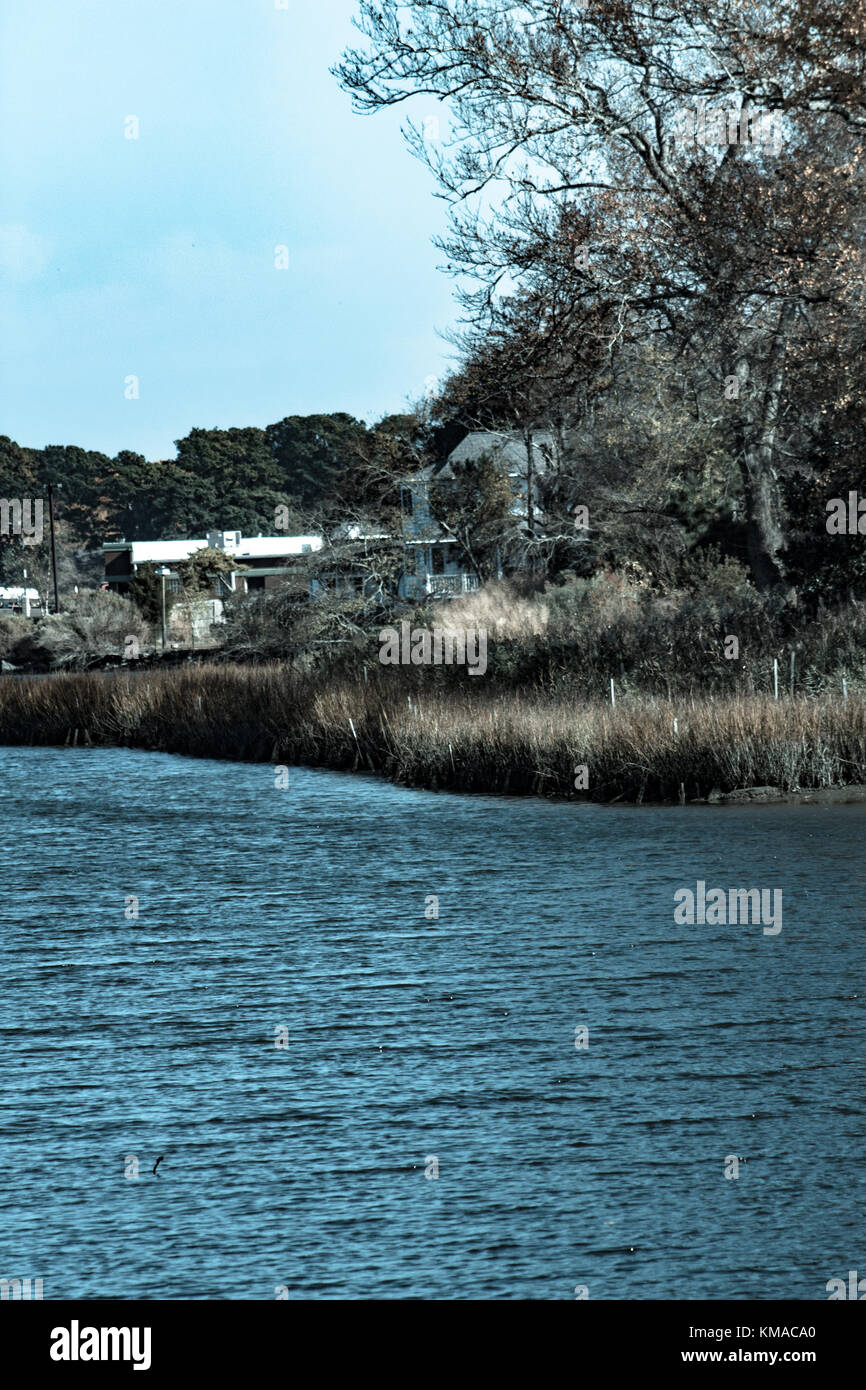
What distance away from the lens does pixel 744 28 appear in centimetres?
2397

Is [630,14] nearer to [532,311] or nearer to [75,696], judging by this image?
[532,311]

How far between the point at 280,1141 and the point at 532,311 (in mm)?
20826

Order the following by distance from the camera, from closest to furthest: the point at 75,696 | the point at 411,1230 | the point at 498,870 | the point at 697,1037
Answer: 1. the point at 411,1230
2. the point at 697,1037
3. the point at 498,870
4. the point at 75,696

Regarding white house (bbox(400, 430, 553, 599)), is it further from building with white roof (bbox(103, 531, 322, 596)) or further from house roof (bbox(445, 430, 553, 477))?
building with white roof (bbox(103, 531, 322, 596))

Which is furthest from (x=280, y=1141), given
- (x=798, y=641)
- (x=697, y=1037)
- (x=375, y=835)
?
(x=798, y=641)

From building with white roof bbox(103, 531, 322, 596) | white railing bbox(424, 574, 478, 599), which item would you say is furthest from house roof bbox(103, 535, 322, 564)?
white railing bbox(424, 574, 478, 599)
